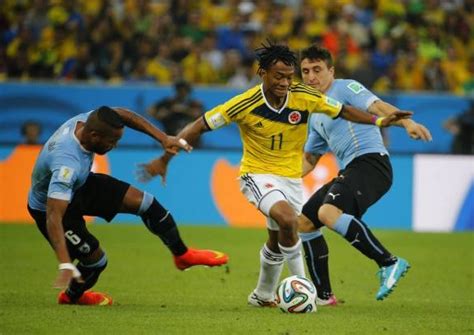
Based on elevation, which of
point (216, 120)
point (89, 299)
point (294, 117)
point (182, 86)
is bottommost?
point (182, 86)

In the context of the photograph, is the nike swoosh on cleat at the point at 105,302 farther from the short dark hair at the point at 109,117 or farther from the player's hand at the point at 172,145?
the short dark hair at the point at 109,117

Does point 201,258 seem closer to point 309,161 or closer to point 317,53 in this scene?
point 309,161

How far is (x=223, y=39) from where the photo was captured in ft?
74.2

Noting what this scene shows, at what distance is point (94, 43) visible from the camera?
71.5 ft

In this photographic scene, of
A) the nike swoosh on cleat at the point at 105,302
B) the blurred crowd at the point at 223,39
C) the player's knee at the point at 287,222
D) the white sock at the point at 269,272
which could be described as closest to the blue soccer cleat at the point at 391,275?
the player's knee at the point at 287,222

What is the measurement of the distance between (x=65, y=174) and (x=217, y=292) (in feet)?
9.13

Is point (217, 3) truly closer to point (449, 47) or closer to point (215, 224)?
point (449, 47)

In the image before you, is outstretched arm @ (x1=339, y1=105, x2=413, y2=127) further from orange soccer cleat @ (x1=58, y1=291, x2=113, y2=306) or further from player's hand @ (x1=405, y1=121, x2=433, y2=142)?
orange soccer cleat @ (x1=58, y1=291, x2=113, y2=306)

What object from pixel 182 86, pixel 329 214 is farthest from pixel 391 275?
pixel 182 86

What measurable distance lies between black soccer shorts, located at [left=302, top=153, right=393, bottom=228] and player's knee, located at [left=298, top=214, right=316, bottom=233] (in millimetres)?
35

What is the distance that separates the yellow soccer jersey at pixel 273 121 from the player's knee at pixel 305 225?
0.60m

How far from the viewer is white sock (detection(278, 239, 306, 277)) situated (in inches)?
369

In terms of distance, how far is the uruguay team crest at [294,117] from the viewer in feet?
31.5

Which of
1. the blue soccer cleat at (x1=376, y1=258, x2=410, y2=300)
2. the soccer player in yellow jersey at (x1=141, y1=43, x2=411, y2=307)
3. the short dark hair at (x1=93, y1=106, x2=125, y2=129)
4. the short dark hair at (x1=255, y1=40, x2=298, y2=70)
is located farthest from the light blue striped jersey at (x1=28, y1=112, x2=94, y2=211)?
the blue soccer cleat at (x1=376, y1=258, x2=410, y2=300)
